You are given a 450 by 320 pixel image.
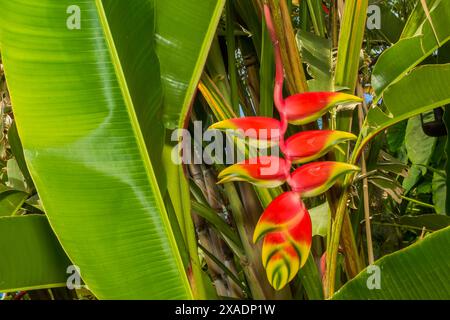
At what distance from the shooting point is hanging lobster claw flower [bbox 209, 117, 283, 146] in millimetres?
546

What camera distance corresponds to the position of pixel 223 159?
829mm

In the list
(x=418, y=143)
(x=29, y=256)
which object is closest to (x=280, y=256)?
(x=29, y=256)

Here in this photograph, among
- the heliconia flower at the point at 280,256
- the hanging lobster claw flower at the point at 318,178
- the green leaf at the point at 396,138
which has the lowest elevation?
the green leaf at the point at 396,138

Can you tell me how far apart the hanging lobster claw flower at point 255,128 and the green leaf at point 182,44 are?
117 millimetres

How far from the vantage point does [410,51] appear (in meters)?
0.63

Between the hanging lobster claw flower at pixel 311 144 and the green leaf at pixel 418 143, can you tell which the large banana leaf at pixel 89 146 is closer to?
the hanging lobster claw flower at pixel 311 144

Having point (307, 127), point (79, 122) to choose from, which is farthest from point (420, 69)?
point (79, 122)

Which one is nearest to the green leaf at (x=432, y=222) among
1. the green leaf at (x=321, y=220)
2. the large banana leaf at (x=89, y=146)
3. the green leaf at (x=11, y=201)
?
the green leaf at (x=321, y=220)

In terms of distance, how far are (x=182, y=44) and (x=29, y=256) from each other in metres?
0.32

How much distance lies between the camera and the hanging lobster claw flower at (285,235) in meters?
0.52

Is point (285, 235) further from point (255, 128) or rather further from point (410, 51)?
point (410, 51)

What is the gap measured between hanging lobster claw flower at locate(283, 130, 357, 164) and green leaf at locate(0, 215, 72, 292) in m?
0.34

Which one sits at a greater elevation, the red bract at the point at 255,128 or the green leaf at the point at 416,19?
the green leaf at the point at 416,19

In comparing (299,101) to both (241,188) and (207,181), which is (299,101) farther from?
Answer: (207,181)
